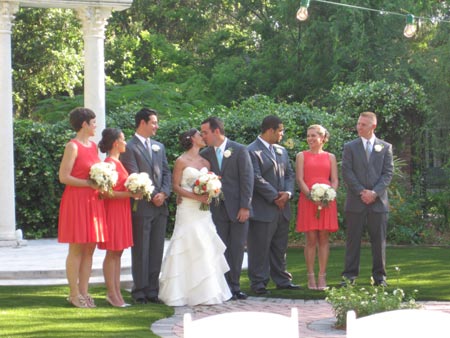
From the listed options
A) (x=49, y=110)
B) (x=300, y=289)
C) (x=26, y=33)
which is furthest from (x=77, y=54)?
(x=300, y=289)

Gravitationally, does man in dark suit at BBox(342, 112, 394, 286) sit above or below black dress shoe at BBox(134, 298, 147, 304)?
above

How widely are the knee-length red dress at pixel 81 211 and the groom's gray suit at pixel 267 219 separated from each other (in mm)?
2219

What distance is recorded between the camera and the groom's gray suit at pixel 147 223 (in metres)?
10.6

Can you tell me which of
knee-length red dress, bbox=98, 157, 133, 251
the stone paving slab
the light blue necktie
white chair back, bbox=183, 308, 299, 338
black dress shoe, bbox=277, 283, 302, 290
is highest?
the light blue necktie

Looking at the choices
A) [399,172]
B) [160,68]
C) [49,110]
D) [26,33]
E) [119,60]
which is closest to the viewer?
[399,172]

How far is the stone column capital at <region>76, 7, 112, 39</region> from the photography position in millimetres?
Result: 16000

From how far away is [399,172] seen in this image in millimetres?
18797

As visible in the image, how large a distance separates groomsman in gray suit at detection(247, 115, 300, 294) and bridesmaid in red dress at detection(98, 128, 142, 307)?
5.97 ft

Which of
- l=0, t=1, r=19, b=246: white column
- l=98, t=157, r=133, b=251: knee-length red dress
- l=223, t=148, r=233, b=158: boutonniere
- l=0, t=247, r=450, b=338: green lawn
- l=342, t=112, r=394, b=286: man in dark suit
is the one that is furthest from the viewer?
l=0, t=1, r=19, b=246: white column

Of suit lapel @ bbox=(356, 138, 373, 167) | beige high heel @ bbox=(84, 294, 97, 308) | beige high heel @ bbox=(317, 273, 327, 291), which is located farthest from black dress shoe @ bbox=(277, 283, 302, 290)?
beige high heel @ bbox=(84, 294, 97, 308)

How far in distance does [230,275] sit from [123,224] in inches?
63.3

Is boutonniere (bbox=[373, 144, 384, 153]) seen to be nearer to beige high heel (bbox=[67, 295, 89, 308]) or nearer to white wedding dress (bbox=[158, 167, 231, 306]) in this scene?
white wedding dress (bbox=[158, 167, 231, 306])

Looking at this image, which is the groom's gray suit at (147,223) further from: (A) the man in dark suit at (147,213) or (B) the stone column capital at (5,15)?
(B) the stone column capital at (5,15)

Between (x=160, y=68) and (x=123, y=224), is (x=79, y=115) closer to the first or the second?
(x=123, y=224)
